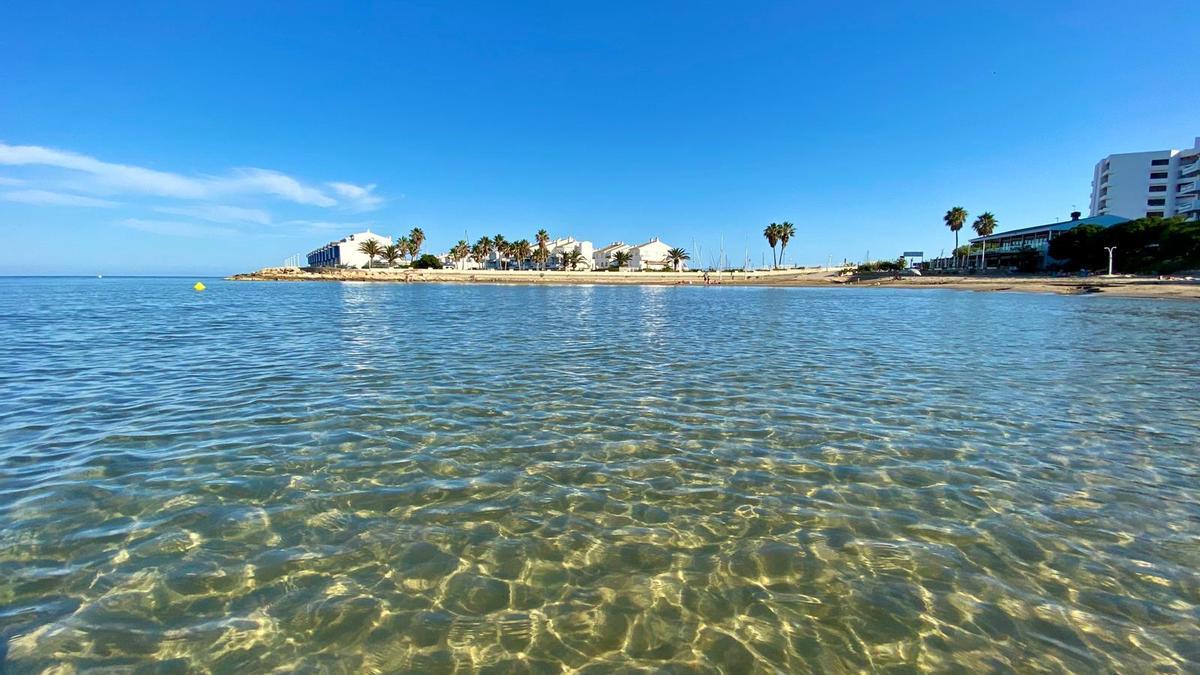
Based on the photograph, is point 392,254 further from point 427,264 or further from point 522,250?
point 522,250

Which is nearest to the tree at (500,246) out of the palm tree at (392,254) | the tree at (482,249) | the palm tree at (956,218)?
the tree at (482,249)

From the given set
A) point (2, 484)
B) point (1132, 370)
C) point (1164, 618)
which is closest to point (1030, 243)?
point (1132, 370)

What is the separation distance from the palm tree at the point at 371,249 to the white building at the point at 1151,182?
194m

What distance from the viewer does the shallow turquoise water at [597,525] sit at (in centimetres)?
435

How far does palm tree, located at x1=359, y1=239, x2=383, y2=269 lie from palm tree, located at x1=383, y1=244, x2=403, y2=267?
249 centimetres

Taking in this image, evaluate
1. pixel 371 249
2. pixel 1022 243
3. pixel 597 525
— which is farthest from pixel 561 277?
pixel 597 525

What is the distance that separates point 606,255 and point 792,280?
6551cm

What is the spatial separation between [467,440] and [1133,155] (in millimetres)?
169899

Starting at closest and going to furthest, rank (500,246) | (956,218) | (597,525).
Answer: (597,525)
(956,218)
(500,246)

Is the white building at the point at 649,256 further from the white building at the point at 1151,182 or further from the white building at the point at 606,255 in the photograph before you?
the white building at the point at 1151,182

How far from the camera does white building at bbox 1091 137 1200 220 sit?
373 feet

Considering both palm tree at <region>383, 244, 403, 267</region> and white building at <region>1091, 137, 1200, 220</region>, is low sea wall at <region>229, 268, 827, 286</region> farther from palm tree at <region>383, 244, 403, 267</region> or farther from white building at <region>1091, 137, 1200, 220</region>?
white building at <region>1091, 137, 1200, 220</region>

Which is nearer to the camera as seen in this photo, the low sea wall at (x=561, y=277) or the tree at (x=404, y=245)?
the low sea wall at (x=561, y=277)

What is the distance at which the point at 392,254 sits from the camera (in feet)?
547
